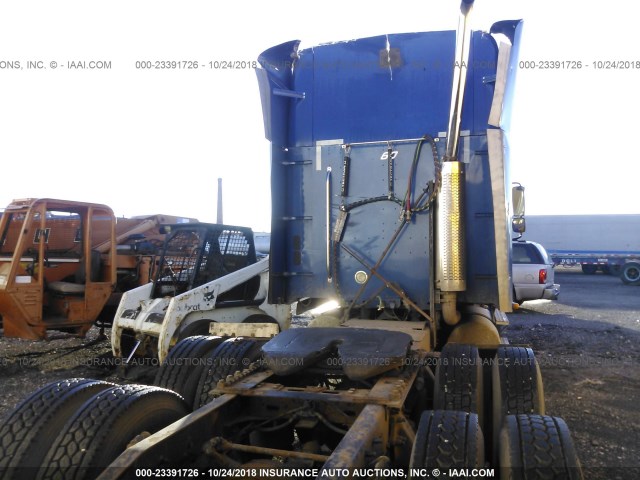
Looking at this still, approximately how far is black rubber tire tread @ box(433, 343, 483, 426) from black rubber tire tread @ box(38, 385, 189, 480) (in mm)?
1753

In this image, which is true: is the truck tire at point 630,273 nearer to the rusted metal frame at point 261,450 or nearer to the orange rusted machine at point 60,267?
the orange rusted machine at point 60,267

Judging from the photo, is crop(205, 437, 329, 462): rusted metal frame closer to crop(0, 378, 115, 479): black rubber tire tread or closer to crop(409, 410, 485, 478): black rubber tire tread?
crop(409, 410, 485, 478): black rubber tire tread

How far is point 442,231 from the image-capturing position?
4477 mm

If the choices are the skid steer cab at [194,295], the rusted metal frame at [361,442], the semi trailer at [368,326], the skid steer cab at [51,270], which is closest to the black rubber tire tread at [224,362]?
the semi trailer at [368,326]

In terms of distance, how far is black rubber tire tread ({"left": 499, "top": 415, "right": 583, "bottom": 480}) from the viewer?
Answer: 2.23 meters

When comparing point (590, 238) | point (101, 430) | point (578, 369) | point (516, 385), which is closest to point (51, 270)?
point (101, 430)

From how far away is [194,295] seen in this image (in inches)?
274

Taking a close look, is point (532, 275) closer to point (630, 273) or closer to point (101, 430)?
point (101, 430)

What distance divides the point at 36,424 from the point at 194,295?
4.37 m

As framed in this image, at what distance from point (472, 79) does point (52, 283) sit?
7021 mm

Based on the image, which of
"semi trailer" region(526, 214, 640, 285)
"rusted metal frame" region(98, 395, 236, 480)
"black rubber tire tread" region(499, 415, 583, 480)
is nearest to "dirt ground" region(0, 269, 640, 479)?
"black rubber tire tread" region(499, 415, 583, 480)

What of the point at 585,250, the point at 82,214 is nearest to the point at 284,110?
the point at 82,214

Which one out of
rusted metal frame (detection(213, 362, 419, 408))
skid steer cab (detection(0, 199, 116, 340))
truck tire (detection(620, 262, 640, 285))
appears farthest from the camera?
truck tire (detection(620, 262, 640, 285))

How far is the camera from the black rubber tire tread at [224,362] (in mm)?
3711
